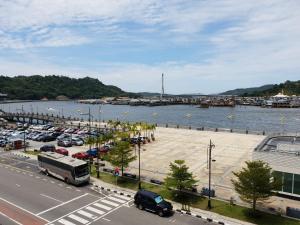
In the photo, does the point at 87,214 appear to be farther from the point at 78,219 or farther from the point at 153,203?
the point at 153,203

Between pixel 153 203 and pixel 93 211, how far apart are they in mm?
6754

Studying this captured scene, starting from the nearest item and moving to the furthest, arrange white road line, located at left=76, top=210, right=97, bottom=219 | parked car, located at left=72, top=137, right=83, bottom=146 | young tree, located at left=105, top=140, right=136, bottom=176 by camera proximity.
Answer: white road line, located at left=76, top=210, right=97, bottom=219 < young tree, located at left=105, top=140, right=136, bottom=176 < parked car, located at left=72, top=137, right=83, bottom=146

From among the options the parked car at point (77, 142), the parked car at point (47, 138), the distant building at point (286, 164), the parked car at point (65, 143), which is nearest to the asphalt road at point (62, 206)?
the distant building at point (286, 164)

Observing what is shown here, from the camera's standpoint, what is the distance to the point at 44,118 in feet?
474

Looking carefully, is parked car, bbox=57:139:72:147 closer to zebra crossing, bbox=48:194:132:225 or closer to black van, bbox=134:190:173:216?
zebra crossing, bbox=48:194:132:225

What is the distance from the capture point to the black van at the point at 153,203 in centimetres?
3421

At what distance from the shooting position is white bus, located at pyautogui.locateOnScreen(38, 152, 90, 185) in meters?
44.9

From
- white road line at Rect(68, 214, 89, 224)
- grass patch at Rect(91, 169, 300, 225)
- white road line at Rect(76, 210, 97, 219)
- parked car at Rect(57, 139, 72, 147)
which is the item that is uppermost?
parked car at Rect(57, 139, 72, 147)

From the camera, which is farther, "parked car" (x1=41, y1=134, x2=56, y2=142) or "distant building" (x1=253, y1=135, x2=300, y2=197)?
"parked car" (x1=41, y1=134, x2=56, y2=142)

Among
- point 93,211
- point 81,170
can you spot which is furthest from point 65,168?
point 93,211

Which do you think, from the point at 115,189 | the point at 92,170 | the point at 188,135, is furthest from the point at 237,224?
the point at 188,135

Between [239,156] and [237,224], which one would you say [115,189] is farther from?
[239,156]

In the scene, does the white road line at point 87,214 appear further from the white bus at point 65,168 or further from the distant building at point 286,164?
the distant building at point 286,164

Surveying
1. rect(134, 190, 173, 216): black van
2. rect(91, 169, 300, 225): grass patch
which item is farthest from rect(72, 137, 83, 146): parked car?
rect(134, 190, 173, 216): black van
